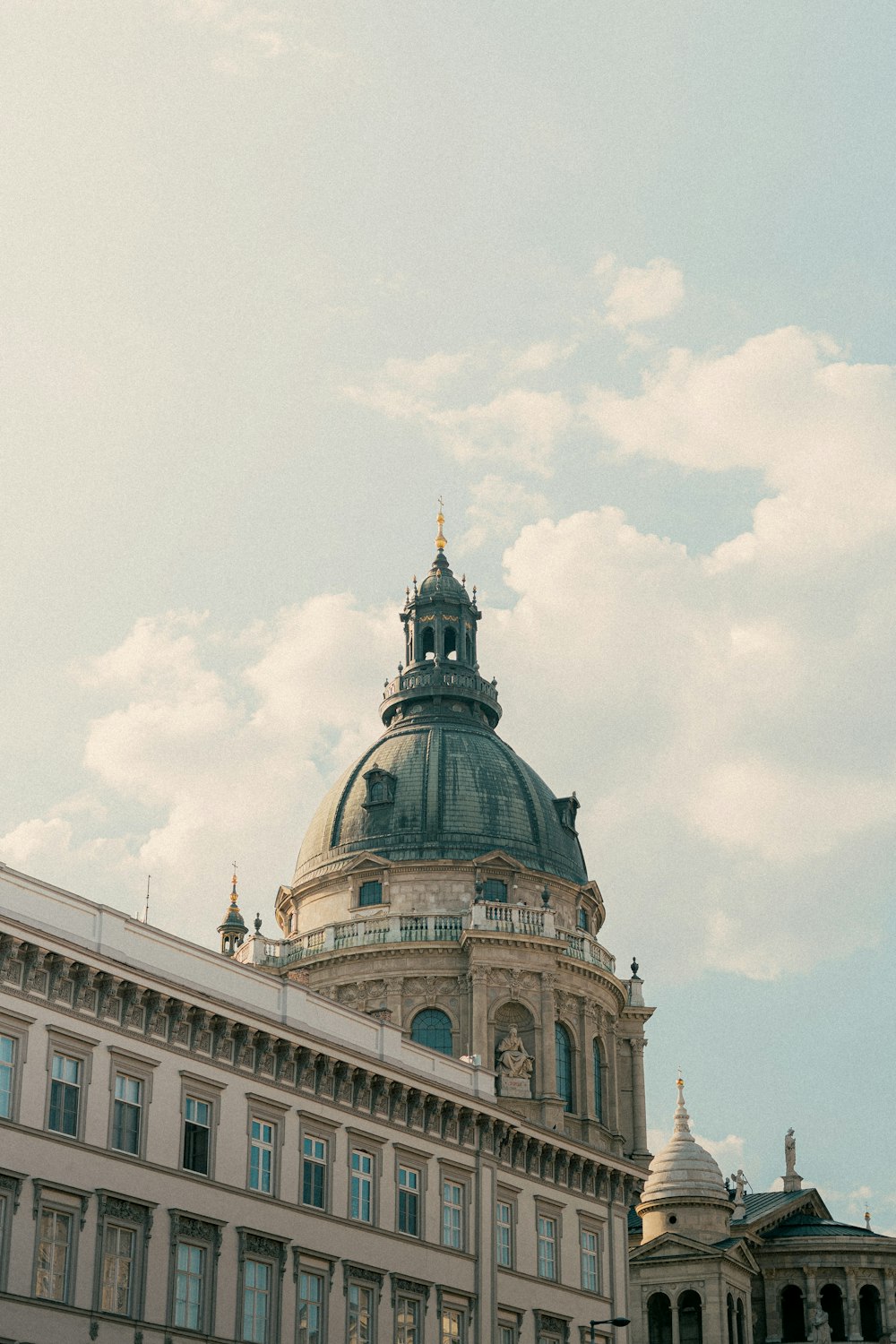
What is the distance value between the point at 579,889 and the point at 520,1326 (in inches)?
1625

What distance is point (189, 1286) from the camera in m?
47.0

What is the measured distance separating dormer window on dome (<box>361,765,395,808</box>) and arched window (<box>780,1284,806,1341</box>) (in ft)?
96.0

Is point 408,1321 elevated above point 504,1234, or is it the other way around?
point 504,1234

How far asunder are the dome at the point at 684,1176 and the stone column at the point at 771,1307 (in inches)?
167

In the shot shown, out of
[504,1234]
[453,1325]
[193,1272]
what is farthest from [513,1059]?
[193,1272]

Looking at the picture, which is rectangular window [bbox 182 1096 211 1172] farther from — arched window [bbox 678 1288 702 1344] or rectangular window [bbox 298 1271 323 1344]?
arched window [bbox 678 1288 702 1344]

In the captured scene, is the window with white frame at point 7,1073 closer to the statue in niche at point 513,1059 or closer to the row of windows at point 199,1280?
the row of windows at point 199,1280

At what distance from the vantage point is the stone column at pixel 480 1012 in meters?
88.9

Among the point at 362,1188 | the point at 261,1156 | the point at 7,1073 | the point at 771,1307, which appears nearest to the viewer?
the point at 7,1073

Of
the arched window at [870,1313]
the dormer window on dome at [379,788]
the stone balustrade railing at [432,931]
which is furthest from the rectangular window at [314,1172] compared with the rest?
the dormer window on dome at [379,788]

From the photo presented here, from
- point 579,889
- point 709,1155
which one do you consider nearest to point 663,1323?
point 709,1155

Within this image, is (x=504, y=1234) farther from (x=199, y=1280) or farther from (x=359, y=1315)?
(x=199, y=1280)

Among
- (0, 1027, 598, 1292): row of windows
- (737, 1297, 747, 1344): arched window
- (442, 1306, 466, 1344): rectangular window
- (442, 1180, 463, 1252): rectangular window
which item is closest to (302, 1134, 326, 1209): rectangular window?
(0, 1027, 598, 1292): row of windows

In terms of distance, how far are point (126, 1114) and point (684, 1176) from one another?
1807 inches
